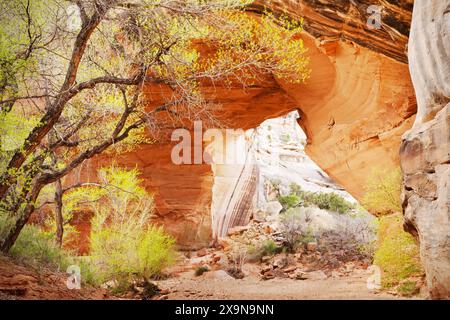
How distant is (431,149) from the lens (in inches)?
197

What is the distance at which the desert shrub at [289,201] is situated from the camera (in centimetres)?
1903

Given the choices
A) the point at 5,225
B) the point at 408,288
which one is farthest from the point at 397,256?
the point at 5,225

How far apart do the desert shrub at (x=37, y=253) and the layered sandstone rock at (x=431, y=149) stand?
5.38m

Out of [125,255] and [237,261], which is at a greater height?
[125,255]

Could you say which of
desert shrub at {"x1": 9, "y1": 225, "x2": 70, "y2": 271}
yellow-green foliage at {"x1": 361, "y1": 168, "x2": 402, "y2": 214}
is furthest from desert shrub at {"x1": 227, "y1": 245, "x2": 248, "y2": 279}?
desert shrub at {"x1": 9, "y1": 225, "x2": 70, "y2": 271}

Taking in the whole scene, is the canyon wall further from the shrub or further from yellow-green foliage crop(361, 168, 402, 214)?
the shrub

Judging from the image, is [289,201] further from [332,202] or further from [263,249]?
[263,249]

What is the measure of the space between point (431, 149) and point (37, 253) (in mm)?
6212

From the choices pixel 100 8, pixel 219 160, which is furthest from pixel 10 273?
pixel 219 160

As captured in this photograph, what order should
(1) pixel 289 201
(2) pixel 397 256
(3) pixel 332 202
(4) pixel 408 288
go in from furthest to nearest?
(3) pixel 332 202
(1) pixel 289 201
(2) pixel 397 256
(4) pixel 408 288

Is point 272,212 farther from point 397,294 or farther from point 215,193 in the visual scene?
point 397,294

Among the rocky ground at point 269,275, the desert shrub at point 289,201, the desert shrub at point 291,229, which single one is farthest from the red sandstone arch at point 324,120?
the desert shrub at point 289,201

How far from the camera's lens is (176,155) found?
13492mm

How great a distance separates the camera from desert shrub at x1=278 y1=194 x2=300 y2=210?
1903 centimetres
